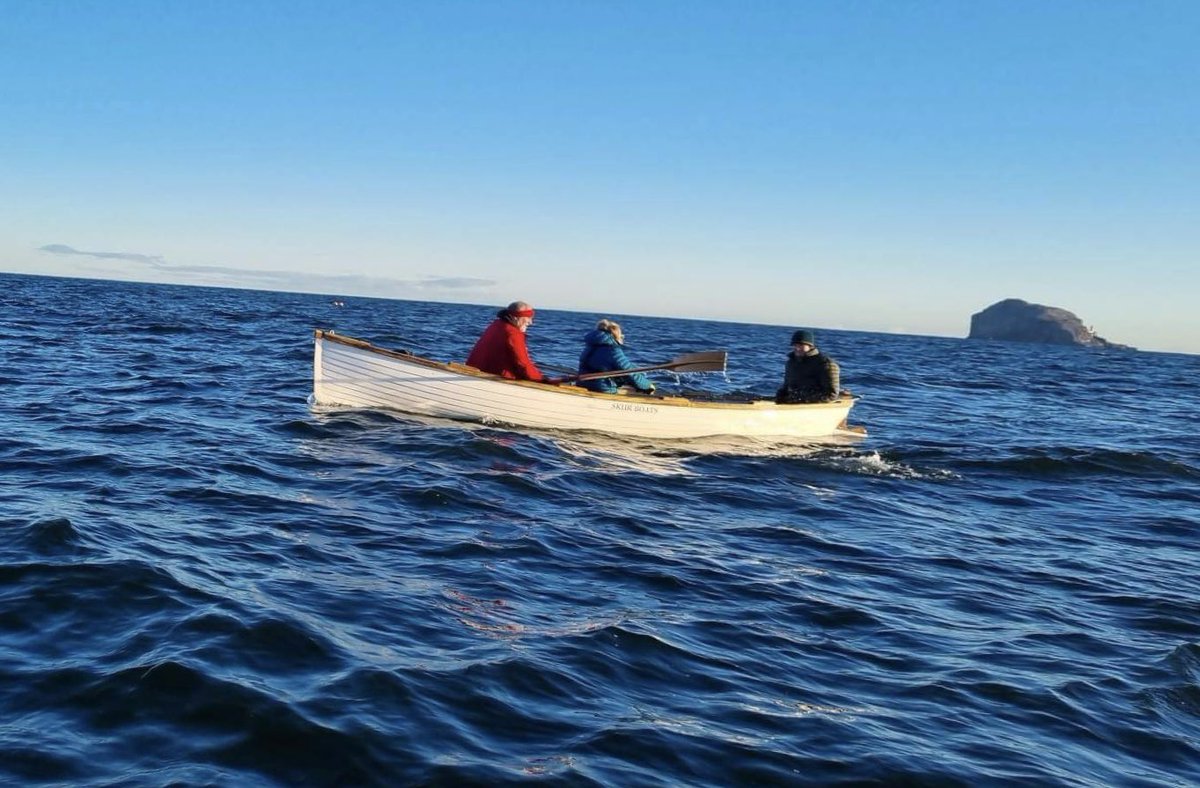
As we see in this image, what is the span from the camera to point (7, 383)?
1708cm

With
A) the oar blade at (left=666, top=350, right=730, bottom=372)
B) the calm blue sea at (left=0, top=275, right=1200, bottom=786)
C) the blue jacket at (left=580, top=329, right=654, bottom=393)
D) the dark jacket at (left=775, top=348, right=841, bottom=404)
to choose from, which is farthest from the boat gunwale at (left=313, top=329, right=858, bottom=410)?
the dark jacket at (left=775, top=348, right=841, bottom=404)

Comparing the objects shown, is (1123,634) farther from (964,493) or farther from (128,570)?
(128,570)

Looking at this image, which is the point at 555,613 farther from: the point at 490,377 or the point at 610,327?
the point at 610,327

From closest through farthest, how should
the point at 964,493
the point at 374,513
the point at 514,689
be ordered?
the point at 514,689 < the point at 374,513 < the point at 964,493

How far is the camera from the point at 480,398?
617 inches

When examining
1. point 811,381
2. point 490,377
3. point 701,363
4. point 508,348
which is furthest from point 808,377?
point 490,377

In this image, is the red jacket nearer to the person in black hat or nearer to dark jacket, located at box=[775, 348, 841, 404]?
the person in black hat

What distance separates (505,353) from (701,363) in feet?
12.7

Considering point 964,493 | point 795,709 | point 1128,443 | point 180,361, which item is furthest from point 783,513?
point 180,361

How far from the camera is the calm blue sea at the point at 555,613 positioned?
16.3 feet

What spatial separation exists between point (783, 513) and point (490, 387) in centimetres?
574

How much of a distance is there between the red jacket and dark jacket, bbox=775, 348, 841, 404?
512 centimetres

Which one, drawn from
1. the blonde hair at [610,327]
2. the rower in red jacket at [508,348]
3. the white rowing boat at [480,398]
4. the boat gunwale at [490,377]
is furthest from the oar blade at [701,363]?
the rower in red jacket at [508,348]

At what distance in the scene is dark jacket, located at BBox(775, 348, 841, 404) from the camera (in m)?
17.9
